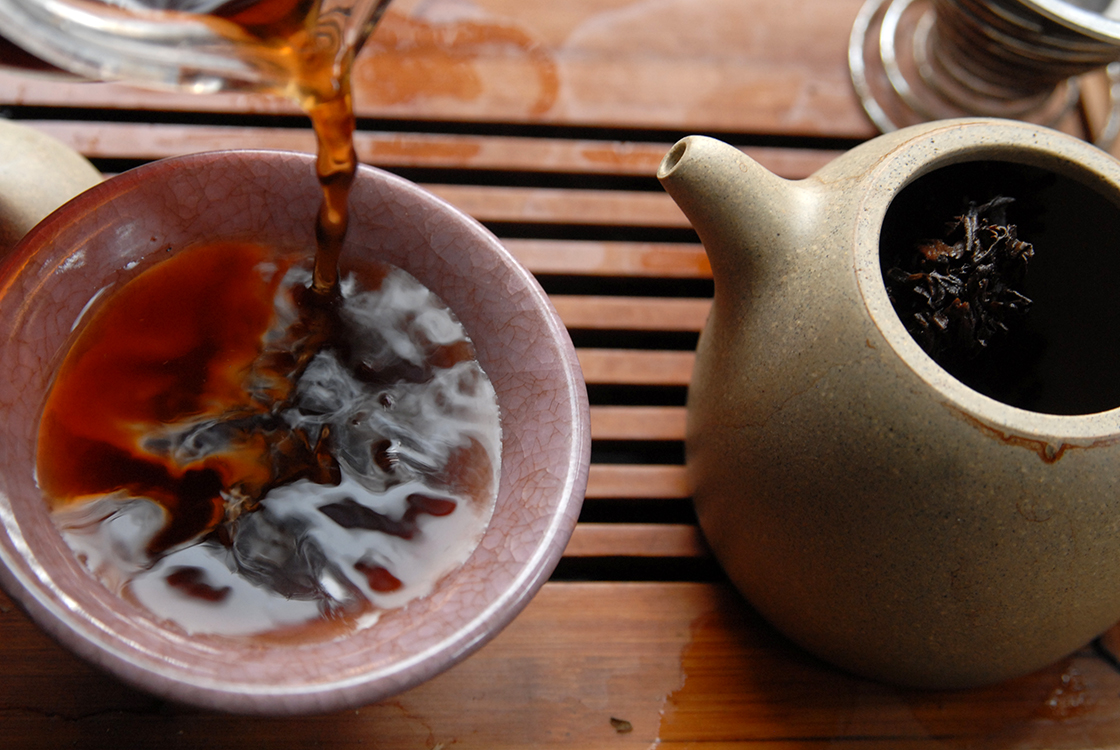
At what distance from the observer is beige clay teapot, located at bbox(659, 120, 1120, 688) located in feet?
2.09

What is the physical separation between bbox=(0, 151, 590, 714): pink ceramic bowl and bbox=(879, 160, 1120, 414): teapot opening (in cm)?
32

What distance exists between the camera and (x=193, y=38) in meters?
0.56

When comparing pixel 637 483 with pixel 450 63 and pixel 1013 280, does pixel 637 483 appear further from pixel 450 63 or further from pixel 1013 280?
pixel 450 63

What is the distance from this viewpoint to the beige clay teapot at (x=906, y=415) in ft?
2.09

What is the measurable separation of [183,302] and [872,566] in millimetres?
645

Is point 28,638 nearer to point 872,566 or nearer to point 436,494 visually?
point 436,494

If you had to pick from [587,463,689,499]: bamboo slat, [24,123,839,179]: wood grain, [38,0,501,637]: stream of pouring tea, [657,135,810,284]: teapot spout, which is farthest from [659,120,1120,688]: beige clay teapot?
[24,123,839,179]: wood grain

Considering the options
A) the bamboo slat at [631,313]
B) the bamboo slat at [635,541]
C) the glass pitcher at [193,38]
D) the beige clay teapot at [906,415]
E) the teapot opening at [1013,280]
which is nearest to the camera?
the glass pitcher at [193,38]

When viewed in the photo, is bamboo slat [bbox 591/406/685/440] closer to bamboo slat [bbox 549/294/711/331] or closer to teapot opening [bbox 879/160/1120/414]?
bamboo slat [bbox 549/294/711/331]

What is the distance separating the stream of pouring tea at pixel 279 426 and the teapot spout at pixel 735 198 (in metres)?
0.24

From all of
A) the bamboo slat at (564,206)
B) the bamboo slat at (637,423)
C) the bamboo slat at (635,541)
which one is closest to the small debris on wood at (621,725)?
the bamboo slat at (635,541)

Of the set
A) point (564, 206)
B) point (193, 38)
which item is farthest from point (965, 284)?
point (193, 38)

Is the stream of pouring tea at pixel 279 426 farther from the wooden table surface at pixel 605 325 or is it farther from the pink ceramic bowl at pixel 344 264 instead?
the wooden table surface at pixel 605 325

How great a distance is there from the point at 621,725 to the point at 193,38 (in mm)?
674
